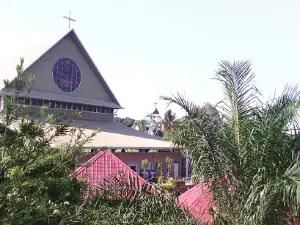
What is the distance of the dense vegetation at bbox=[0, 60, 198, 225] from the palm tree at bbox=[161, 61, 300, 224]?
0.64 m

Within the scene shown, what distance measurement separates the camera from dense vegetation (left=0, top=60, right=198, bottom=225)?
2727 millimetres

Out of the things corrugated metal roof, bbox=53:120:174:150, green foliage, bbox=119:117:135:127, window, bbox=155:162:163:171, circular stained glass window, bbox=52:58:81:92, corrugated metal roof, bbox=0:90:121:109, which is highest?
green foliage, bbox=119:117:135:127

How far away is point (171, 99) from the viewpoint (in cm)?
520

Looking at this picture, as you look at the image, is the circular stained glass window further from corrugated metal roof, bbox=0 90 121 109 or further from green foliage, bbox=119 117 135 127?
green foliage, bbox=119 117 135 127

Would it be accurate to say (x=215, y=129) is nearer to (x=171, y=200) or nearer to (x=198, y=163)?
(x=198, y=163)

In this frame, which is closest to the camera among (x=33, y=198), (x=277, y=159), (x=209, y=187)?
(x=33, y=198)

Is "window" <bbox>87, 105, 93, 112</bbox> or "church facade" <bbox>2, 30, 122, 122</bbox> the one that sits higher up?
"church facade" <bbox>2, 30, 122, 122</bbox>

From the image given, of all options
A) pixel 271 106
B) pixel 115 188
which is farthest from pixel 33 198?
pixel 271 106

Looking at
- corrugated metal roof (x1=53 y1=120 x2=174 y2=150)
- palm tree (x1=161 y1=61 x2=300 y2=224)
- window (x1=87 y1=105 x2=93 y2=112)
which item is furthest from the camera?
window (x1=87 y1=105 x2=93 y2=112)

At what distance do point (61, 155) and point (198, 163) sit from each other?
2.30 m

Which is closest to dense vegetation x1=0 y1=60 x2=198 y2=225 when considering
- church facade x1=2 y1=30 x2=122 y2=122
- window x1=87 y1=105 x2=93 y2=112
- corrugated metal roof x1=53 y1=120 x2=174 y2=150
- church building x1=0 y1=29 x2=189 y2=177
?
corrugated metal roof x1=53 y1=120 x2=174 y2=150

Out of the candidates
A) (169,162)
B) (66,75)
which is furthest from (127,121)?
(169,162)

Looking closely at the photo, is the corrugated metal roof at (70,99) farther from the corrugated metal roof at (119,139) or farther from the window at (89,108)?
the corrugated metal roof at (119,139)

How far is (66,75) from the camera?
24.9m
